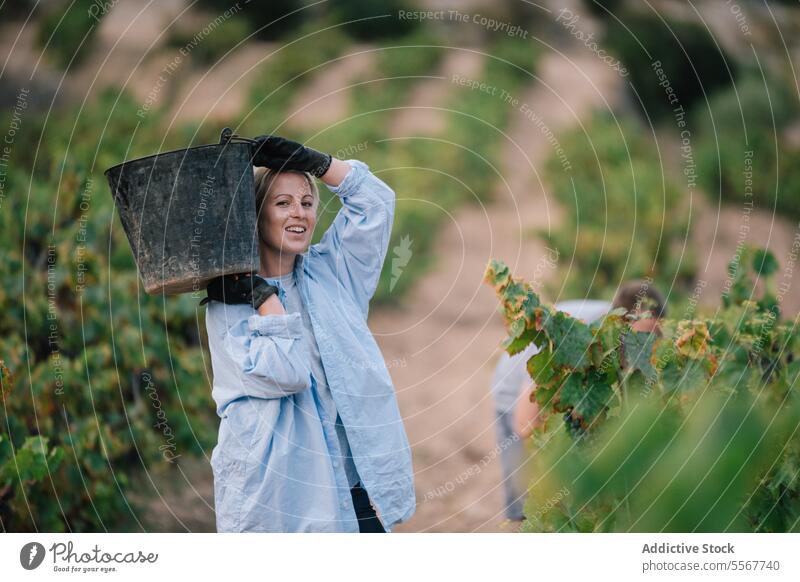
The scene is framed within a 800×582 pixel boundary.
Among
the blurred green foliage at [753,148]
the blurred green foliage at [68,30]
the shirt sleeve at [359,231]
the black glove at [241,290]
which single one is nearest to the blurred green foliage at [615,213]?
the blurred green foliage at [753,148]

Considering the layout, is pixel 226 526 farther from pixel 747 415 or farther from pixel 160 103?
pixel 160 103

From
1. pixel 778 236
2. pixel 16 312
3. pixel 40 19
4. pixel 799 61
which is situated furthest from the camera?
pixel 40 19

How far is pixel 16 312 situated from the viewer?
4.59 m

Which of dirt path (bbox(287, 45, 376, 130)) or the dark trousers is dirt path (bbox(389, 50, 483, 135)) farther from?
the dark trousers

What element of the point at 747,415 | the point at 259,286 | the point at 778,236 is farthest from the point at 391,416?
the point at 778,236

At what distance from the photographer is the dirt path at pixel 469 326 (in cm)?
555

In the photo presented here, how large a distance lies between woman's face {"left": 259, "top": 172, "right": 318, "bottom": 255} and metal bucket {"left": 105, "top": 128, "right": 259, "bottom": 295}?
97 millimetres

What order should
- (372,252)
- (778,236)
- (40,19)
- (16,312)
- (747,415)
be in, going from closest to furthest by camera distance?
(747,415) < (372,252) < (16,312) < (778,236) < (40,19)

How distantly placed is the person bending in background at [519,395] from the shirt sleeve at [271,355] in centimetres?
140

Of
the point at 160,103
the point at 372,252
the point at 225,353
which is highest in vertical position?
the point at 160,103

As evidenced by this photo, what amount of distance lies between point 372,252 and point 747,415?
41.0 inches

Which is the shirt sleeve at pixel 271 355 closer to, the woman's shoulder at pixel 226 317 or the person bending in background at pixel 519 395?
the woman's shoulder at pixel 226 317

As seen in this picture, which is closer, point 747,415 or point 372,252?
point 747,415

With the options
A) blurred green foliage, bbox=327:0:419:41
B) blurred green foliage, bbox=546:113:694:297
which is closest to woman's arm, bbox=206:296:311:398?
blurred green foliage, bbox=546:113:694:297
